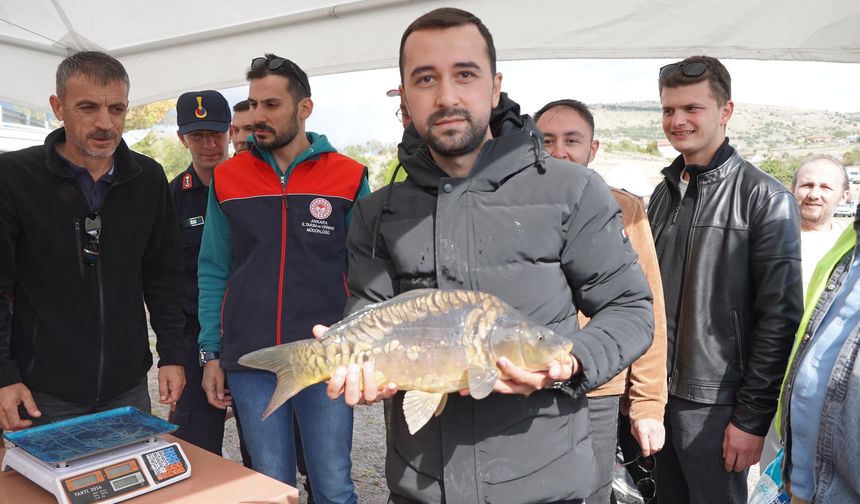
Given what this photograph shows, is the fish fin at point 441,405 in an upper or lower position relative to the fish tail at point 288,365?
lower

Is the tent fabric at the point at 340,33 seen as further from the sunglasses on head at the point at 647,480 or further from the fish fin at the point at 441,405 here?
the fish fin at the point at 441,405

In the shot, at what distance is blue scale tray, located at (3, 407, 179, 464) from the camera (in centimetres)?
212

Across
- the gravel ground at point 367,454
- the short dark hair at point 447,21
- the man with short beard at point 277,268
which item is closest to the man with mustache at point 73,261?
the man with short beard at point 277,268

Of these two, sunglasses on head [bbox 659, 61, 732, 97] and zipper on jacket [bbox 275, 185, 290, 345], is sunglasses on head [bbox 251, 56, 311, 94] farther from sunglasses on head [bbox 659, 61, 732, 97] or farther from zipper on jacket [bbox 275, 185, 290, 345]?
sunglasses on head [bbox 659, 61, 732, 97]

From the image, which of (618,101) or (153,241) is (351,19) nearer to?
(153,241)

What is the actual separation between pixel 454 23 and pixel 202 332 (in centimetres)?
232

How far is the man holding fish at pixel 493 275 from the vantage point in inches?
64.0

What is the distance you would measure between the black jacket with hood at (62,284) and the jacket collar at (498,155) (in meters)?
1.80

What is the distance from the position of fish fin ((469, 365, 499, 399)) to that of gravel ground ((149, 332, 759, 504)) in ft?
11.3

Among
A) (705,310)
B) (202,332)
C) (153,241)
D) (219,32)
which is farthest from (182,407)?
(705,310)

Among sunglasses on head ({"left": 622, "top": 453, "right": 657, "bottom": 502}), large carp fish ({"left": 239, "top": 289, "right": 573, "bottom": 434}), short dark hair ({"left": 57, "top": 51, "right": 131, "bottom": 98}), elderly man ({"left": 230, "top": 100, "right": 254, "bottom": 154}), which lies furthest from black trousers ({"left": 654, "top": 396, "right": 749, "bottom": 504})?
elderly man ({"left": 230, "top": 100, "right": 254, "bottom": 154})

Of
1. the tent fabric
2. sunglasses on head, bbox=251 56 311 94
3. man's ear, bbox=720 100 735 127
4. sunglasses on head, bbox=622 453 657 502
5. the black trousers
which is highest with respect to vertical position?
the tent fabric

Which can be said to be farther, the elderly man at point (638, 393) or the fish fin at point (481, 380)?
the elderly man at point (638, 393)

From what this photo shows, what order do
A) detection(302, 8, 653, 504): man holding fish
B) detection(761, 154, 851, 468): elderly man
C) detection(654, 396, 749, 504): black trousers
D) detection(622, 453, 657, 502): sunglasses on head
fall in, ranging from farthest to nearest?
detection(761, 154, 851, 468): elderly man < detection(622, 453, 657, 502): sunglasses on head < detection(654, 396, 749, 504): black trousers < detection(302, 8, 653, 504): man holding fish
